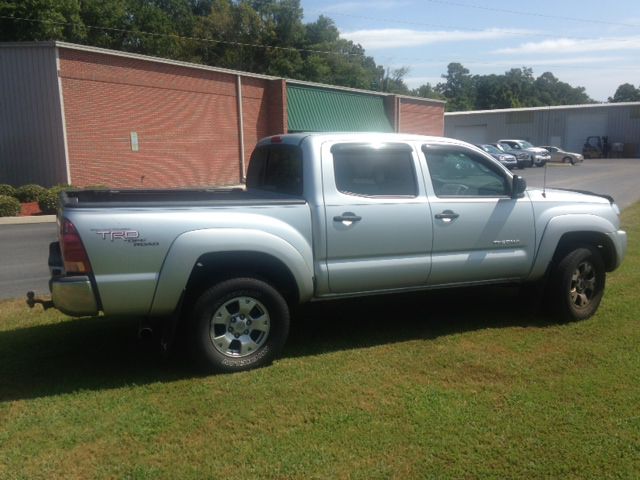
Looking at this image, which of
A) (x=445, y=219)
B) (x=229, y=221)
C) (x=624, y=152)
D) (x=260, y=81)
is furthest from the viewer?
(x=624, y=152)

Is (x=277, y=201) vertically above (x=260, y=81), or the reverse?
(x=260, y=81)

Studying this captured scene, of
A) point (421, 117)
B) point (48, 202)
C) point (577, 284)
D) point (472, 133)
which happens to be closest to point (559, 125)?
point (472, 133)

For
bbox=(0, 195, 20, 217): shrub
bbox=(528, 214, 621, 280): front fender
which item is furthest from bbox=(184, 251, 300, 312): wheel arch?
bbox=(0, 195, 20, 217): shrub

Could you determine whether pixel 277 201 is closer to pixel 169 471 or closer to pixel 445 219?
pixel 445 219

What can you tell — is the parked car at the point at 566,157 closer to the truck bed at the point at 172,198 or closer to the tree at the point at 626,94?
the truck bed at the point at 172,198

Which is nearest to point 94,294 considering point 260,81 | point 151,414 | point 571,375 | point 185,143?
point 151,414

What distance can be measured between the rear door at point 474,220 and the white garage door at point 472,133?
62343 millimetres

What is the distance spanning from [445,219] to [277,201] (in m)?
1.56

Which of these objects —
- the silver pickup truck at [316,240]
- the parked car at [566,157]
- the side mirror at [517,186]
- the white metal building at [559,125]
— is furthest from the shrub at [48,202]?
the white metal building at [559,125]

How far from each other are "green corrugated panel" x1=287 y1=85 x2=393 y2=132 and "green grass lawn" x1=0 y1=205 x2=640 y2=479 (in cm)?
2401

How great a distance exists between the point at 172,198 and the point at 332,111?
2641 cm

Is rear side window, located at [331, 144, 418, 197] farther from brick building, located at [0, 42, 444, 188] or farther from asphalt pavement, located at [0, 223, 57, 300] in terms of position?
brick building, located at [0, 42, 444, 188]

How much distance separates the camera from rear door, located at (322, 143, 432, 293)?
4.91 metres

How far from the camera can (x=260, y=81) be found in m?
28.0
